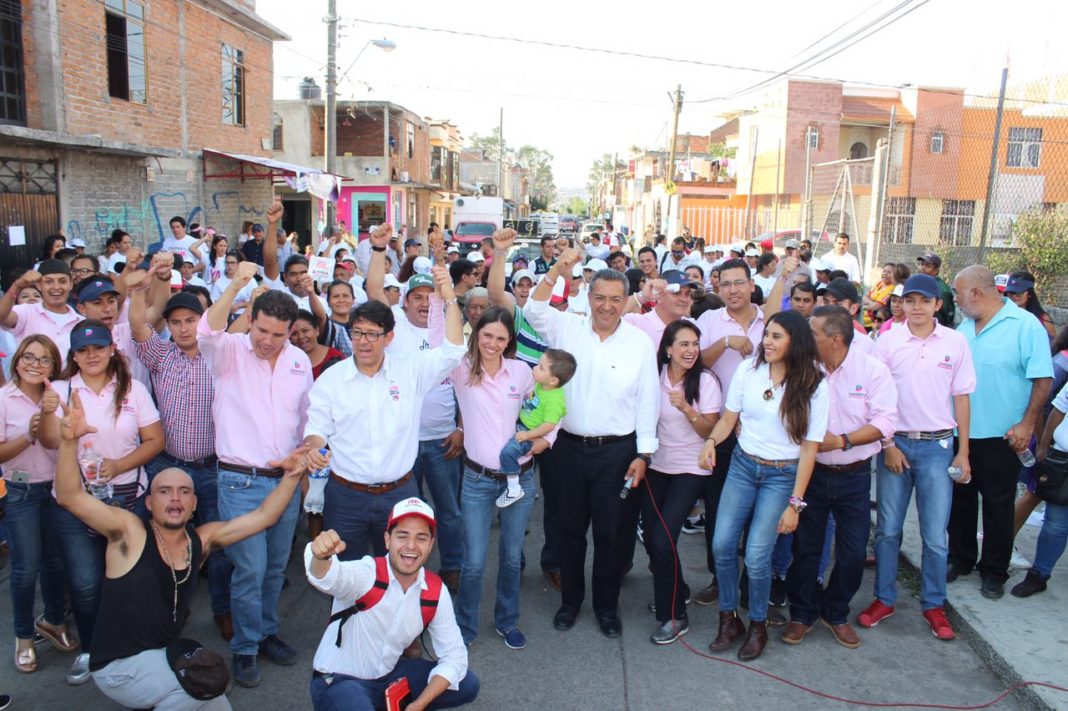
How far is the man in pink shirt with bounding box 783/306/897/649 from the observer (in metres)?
4.56

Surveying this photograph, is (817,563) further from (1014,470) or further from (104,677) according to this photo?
(104,677)

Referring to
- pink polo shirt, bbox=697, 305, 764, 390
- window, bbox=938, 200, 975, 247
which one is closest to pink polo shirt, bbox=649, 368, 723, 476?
pink polo shirt, bbox=697, 305, 764, 390

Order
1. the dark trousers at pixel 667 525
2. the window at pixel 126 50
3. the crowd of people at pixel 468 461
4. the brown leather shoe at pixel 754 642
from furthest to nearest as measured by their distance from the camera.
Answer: the window at pixel 126 50
the dark trousers at pixel 667 525
the brown leather shoe at pixel 754 642
the crowd of people at pixel 468 461

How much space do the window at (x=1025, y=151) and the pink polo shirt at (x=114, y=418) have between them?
23.9 metres

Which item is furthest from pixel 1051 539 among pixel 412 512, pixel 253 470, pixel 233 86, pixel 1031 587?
pixel 233 86

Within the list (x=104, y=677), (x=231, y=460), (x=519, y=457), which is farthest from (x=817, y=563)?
(x=104, y=677)

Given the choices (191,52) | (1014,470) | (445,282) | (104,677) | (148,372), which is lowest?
(104,677)

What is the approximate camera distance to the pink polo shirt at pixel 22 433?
4.08 m

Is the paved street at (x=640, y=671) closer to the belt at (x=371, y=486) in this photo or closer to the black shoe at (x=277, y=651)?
the black shoe at (x=277, y=651)

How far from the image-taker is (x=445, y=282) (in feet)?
14.5

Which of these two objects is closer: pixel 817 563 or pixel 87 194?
pixel 817 563

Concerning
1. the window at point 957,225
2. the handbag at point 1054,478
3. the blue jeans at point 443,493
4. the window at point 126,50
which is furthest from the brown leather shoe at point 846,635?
the window at point 126,50

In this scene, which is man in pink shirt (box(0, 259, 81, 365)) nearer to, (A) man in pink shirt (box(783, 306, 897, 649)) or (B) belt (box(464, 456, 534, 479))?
(B) belt (box(464, 456, 534, 479))

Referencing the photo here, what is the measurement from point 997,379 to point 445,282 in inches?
138
